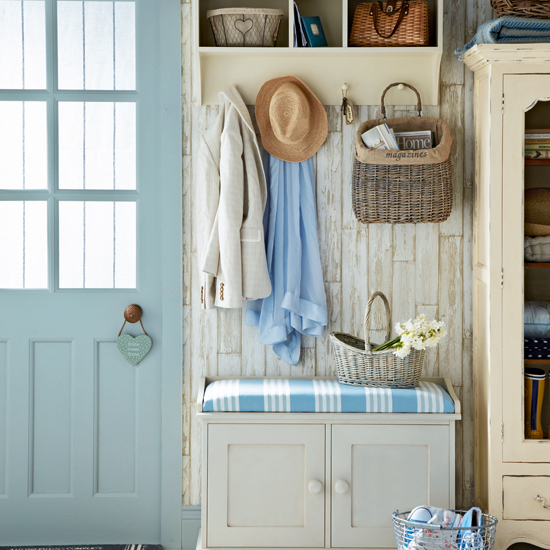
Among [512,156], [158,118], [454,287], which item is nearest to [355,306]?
[454,287]

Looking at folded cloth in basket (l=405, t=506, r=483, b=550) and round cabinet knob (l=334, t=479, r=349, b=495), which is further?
round cabinet knob (l=334, t=479, r=349, b=495)

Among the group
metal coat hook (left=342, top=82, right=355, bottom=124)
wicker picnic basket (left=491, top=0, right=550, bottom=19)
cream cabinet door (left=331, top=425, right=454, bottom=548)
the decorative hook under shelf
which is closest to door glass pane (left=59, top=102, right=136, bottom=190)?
metal coat hook (left=342, top=82, right=355, bottom=124)

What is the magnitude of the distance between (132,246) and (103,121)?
497 millimetres

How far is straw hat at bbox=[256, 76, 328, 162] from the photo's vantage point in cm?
201

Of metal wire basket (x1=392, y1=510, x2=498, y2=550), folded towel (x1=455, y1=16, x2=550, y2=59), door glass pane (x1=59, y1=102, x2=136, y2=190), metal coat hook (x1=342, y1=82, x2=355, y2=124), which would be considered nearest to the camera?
metal wire basket (x1=392, y1=510, x2=498, y2=550)

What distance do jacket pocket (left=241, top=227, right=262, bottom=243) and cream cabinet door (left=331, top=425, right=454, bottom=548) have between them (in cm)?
71

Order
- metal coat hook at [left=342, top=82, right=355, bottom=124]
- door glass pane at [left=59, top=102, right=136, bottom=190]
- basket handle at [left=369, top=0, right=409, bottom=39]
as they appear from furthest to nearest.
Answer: door glass pane at [left=59, top=102, right=136, bottom=190] → metal coat hook at [left=342, top=82, right=355, bottom=124] → basket handle at [left=369, top=0, right=409, bottom=39]

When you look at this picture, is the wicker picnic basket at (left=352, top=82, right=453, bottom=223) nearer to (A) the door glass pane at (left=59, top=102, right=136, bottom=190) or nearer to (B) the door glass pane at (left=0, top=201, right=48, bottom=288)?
(A) the door glass pane at (left=59, top=102, right=136, bottom=190)

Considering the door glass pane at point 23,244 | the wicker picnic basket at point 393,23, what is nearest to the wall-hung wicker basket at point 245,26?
the wicker picnic basket at point 393,23

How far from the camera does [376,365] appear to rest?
1949 millimetres

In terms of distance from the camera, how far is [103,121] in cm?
220

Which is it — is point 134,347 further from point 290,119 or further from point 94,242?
point 290,119

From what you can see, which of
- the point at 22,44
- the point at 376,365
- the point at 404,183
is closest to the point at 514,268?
the point at 404,183

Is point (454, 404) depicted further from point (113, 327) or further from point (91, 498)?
point (91, 498)
